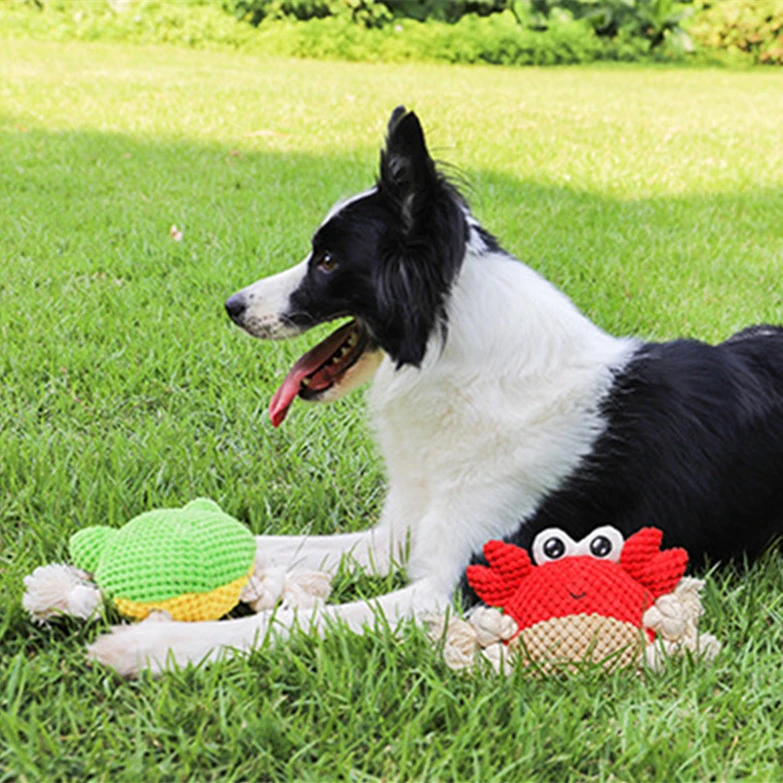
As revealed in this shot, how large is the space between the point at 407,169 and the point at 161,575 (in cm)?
105

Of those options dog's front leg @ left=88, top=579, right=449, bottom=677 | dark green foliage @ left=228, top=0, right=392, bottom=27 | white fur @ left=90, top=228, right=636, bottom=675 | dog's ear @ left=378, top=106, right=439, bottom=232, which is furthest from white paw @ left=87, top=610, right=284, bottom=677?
dark green foliage @ left=228, top=0, right=392, bottom=27

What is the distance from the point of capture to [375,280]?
227cm

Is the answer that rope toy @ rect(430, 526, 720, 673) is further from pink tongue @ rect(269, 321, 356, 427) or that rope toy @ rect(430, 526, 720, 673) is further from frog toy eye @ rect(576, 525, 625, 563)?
pink tongue @ rect(269, 321, 356, 427)

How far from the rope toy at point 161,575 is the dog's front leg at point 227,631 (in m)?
0.06

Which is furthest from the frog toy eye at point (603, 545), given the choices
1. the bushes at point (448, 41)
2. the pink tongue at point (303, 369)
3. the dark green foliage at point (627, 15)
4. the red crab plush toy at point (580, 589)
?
the dark green foliage at point (627, 15)

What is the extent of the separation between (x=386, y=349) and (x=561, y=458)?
50 cm

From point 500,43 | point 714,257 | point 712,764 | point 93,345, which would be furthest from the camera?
point 500,43

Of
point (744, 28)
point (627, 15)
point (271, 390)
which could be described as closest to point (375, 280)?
point (271, 390)

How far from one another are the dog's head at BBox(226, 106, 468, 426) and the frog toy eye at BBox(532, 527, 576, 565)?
1.66ft

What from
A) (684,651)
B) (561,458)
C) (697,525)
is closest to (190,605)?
(561,458)

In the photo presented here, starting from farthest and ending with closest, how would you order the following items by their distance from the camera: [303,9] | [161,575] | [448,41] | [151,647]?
[448,41] < [303,9] < [161,575] < [151,647]

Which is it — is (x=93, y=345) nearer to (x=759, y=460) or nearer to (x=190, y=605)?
(x=190, y=605)

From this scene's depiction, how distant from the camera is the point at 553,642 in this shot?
79.0 inches

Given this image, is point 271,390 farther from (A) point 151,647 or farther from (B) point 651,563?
(B) point 651,563
